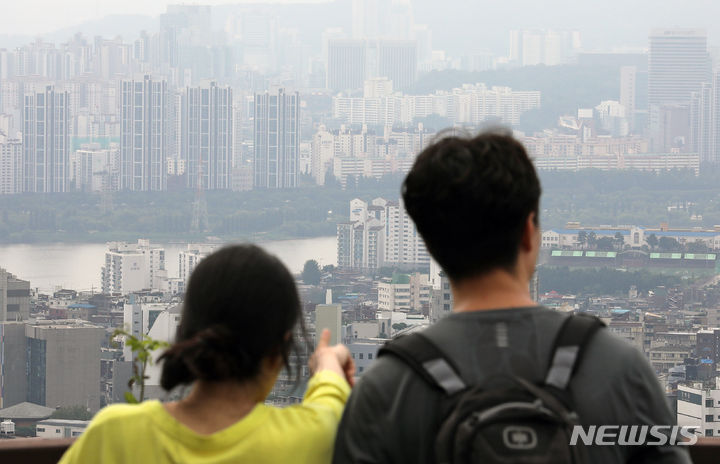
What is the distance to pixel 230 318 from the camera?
1.73 ft

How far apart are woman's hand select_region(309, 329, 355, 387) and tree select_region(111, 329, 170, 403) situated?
0.10 m

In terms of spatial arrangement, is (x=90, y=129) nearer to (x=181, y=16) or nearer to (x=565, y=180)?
(x=181, y=16)

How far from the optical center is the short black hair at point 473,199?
0.49 m

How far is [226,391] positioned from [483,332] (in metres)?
0.15

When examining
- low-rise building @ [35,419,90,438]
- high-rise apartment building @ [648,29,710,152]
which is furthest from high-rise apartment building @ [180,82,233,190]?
low-rise building @ [35,419,90,438]

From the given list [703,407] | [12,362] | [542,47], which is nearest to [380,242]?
[12,362]

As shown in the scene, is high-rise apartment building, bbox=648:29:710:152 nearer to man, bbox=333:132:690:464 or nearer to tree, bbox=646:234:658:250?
tree, bbox=646:234:658:250

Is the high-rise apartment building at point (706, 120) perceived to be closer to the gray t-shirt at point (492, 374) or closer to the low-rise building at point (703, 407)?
the low-rise building at point (703, 407)

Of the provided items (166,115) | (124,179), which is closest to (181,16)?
(166,115)

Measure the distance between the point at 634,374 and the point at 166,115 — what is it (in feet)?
90.9

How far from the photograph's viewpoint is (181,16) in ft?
105

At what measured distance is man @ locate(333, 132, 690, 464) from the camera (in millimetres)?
479

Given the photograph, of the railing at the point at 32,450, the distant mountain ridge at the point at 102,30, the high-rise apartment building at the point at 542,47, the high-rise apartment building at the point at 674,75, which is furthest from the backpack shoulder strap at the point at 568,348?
the high-rise apartment building at the point at 542,47

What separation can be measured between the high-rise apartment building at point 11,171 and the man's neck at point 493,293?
24.8 m
